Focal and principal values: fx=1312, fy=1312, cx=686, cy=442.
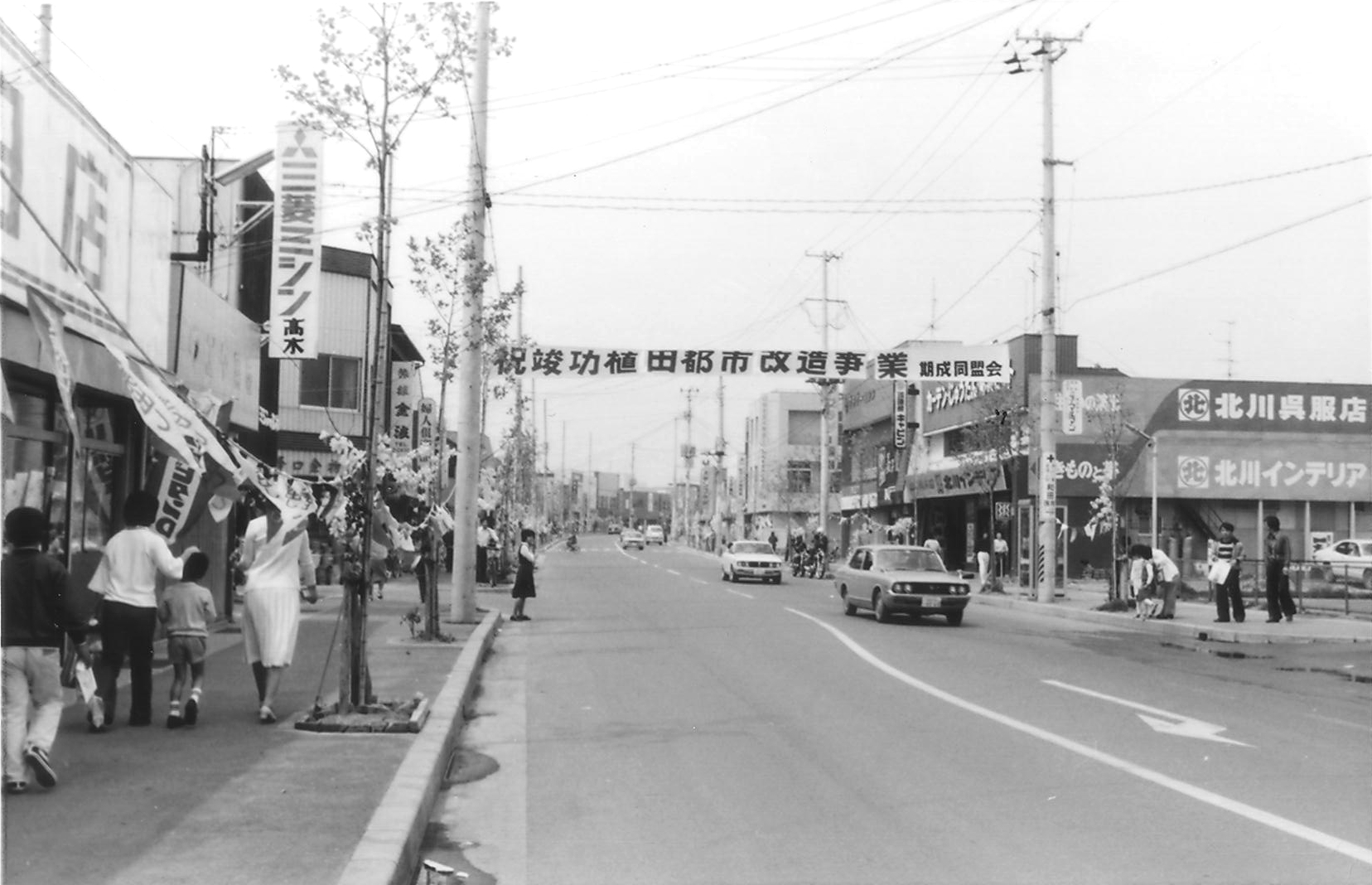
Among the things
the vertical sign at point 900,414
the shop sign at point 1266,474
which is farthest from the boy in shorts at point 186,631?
the vertical sign at point 900,414

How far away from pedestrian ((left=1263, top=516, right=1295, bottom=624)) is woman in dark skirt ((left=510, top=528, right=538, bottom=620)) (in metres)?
13.2

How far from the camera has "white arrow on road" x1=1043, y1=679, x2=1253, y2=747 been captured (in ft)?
36.8

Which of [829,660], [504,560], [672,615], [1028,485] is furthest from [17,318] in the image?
[1028,485]

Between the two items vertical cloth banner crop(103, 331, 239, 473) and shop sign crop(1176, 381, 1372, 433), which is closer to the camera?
vertical cloth banner crop(103, 331, 239, 473)

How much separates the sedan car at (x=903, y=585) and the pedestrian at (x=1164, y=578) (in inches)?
156

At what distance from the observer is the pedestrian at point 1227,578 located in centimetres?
2405

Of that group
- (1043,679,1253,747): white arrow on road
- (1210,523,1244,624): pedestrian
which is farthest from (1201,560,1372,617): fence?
(1043,679,1253,747): white arrow on road

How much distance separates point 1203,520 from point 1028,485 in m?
6.02

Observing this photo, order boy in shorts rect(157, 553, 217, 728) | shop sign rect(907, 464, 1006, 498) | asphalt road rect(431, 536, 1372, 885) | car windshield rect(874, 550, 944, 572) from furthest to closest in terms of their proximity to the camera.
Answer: shop sign rect(907, 464, 1006, 498), car windshield rect(874, 550, 944, 572), boy in shorts rect(157, 553, 217, 728), asphalt road rect(431, 536, 1372, 885)

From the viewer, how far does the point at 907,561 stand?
25.3 meters

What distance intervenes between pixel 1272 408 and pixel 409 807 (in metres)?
45.8

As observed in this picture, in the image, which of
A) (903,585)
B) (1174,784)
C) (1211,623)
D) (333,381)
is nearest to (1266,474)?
(1211,623)

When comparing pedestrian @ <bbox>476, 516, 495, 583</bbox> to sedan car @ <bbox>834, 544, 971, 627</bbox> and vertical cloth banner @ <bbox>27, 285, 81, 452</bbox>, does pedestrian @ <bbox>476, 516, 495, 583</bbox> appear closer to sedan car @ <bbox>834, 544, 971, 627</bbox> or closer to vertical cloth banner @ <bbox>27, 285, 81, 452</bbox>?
sedan car @ <bbox>834, 544, 971, 627</bbox>

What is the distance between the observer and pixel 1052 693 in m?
14.0
